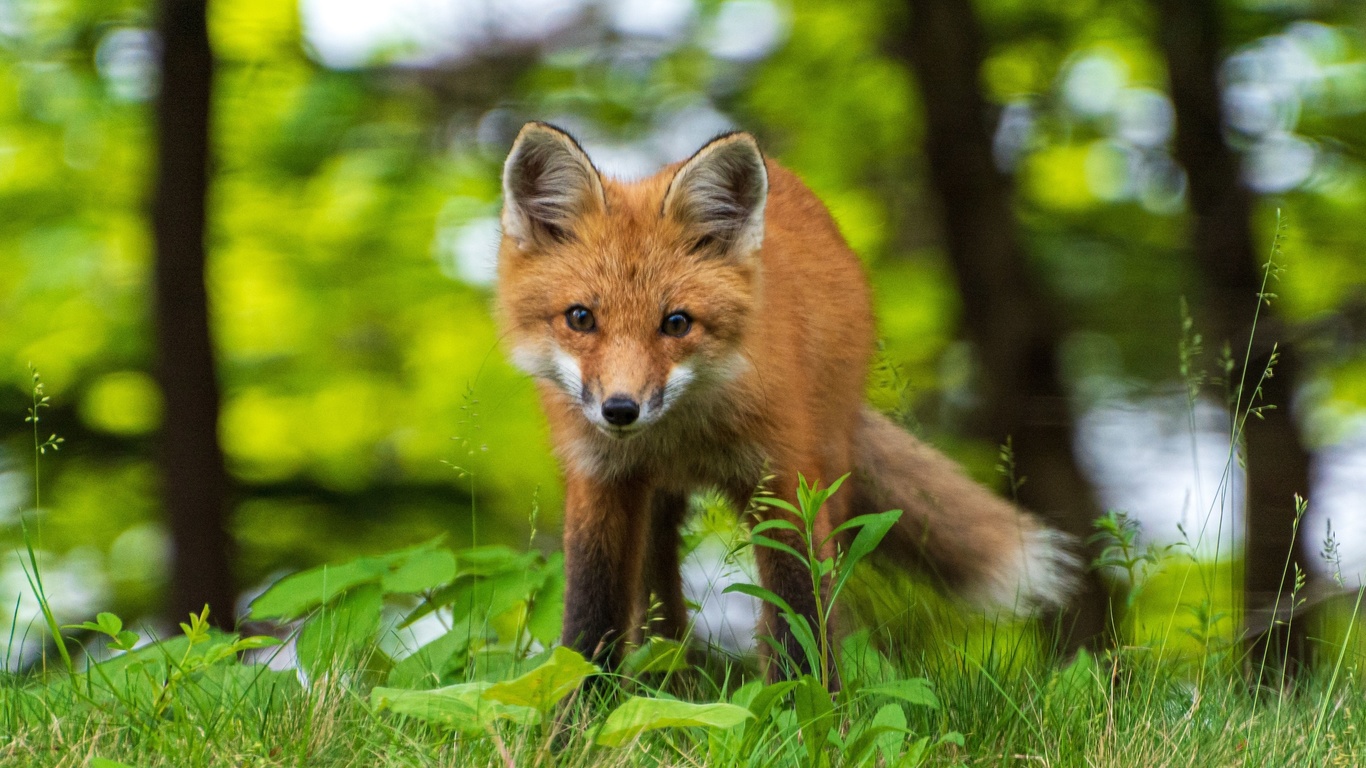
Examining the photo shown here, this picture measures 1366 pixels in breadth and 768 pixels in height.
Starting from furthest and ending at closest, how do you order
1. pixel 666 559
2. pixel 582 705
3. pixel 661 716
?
pixel 666 559
pixel 582 705
pixel 661 716

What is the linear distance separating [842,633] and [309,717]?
1845 millimetres

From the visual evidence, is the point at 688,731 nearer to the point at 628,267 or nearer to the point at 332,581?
the point at 332,581

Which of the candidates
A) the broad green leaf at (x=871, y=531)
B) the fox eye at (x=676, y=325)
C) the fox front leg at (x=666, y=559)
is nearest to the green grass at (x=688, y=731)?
the broad green leaf at (x=871, y=531)

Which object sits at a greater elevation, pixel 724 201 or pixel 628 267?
pixel 724 201

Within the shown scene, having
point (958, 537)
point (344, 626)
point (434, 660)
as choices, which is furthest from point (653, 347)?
point (958, 537)

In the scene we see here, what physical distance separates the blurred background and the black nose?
437 cm

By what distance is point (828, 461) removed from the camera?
13.3 ft

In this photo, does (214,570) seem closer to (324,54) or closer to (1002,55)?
(324,54)

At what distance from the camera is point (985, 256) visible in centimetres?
733

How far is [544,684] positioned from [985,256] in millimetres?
5610

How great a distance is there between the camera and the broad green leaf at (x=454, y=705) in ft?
7.41

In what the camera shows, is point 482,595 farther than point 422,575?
Yes

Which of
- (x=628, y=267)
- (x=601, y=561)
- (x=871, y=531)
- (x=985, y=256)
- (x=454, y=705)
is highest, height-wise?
(x=628, y=267)

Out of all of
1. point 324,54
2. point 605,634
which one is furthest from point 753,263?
point 324,54
